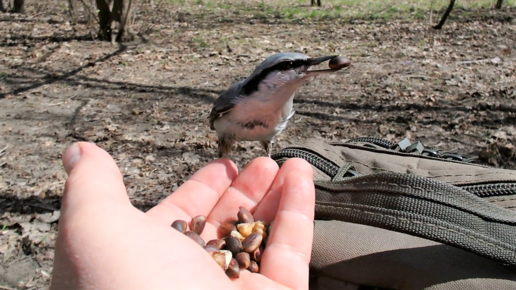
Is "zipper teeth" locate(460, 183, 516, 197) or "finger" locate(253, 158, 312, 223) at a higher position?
"zipper teeth" locate(460, 183, 516, 197)

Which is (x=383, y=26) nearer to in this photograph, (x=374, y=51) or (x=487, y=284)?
(x=374, y=51)

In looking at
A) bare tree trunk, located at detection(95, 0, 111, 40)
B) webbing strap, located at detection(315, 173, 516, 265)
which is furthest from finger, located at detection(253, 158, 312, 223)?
bare tree trunk, located at detection(95, 0, 111, 40)

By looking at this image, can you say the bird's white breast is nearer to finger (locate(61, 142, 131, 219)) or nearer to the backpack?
the backpack

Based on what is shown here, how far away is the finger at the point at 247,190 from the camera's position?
216cm

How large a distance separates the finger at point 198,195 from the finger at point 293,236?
1.48ft

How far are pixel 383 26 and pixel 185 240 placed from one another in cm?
888

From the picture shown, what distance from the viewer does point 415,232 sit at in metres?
1.51

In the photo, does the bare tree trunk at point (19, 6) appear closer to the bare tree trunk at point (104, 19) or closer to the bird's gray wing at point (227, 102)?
the bare tree trunk at point (104, 19)

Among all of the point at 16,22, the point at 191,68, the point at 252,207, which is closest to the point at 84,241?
the point at 252,207

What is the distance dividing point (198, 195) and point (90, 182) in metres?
0.79

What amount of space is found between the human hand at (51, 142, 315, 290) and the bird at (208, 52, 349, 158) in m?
0.58

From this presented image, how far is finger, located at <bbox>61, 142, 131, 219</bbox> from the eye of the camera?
1.42 m

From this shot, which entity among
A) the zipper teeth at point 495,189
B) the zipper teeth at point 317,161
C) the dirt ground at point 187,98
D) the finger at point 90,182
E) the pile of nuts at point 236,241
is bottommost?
the dirt ground at point 187,98

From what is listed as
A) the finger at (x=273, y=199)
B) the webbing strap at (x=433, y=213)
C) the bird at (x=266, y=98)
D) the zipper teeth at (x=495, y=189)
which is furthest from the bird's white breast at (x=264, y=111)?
the zipper teeth at (x=495, y=189)
